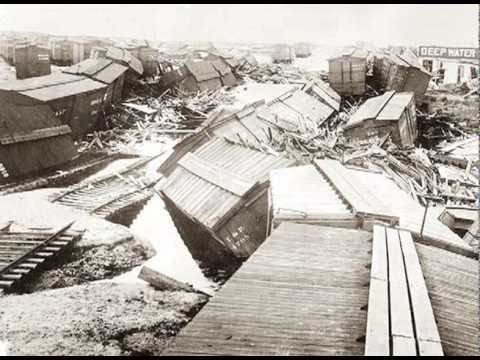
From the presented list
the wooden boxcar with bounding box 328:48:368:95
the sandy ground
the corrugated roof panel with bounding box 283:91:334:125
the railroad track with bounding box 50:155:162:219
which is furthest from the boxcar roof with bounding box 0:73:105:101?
the wooden boxcar with bounding box 328:48:368:95

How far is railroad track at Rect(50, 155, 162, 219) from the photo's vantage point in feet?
51.2

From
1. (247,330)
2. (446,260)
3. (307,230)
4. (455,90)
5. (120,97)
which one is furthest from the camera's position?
(455,90)

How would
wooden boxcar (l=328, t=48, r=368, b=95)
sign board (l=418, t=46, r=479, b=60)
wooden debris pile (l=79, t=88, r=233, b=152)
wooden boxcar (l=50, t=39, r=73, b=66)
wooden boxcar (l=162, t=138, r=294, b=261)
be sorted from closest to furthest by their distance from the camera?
1. wooden boxcar (l=162, t=138, r=294, b=261)
2. wooden debris pile (l=79, t=88, r=233, b=152)
3. wooden boxcar (l=328, t=48, r=368, b=95)
4. wooden boxcar (l=50, t=39, r=73, b=66)
5. sign board (l=418, t=46, r=479, b=60)

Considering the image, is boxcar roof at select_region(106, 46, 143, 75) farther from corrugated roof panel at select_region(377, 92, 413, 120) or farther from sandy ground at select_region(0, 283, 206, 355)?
sandy ground at select_region(0, 283, 206, 355)

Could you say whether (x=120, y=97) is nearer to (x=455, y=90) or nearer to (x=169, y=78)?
(x=169, y=78)

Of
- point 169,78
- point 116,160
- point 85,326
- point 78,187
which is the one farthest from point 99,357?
point 169,78

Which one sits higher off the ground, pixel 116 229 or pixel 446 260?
pixel 446 260

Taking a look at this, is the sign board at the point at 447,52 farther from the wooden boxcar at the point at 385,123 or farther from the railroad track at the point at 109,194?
the railroad track at the point at 109,194

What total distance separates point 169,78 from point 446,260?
3340cm

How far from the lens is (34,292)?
10555 mm

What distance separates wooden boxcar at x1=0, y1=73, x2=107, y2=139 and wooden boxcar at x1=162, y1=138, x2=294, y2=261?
30.4ft

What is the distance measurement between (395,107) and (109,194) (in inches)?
621

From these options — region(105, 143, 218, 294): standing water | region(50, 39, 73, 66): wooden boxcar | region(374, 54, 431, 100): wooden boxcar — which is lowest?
region(105, 143, 218, 294): standing water

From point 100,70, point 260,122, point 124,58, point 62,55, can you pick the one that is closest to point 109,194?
point 260,122
